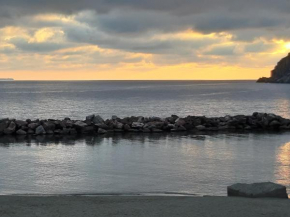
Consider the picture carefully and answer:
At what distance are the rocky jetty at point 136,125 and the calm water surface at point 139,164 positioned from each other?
8.67 feet

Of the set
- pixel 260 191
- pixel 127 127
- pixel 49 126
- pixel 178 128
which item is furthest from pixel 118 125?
pixel 260 191

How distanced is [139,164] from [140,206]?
278 inches

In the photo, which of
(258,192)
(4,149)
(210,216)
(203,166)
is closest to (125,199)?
(210,216)

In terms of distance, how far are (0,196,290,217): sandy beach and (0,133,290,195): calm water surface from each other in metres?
2.20

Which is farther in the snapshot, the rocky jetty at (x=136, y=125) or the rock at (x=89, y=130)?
the rock at (x=89, y=130)

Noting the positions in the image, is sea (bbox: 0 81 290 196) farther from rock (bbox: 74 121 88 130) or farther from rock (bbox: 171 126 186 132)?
rock (bbox: 171 126 186 132)

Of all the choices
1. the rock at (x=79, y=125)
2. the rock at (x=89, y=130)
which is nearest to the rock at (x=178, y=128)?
the rock at (x=89, y=130)

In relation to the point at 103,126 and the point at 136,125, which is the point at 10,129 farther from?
the point at 136,125

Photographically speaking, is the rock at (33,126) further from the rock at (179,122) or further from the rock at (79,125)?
the rock at (179,122)

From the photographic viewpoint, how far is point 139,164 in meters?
16.4

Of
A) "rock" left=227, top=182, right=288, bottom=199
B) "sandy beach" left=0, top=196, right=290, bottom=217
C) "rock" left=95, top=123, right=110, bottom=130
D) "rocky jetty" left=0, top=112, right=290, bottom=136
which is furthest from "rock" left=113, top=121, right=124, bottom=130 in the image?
"rock" left=227, top=182, right=288, bottom=199

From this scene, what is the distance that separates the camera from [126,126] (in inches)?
1096

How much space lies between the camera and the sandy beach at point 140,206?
28.3 ft

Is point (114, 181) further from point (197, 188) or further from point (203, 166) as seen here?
point (203, 166)
